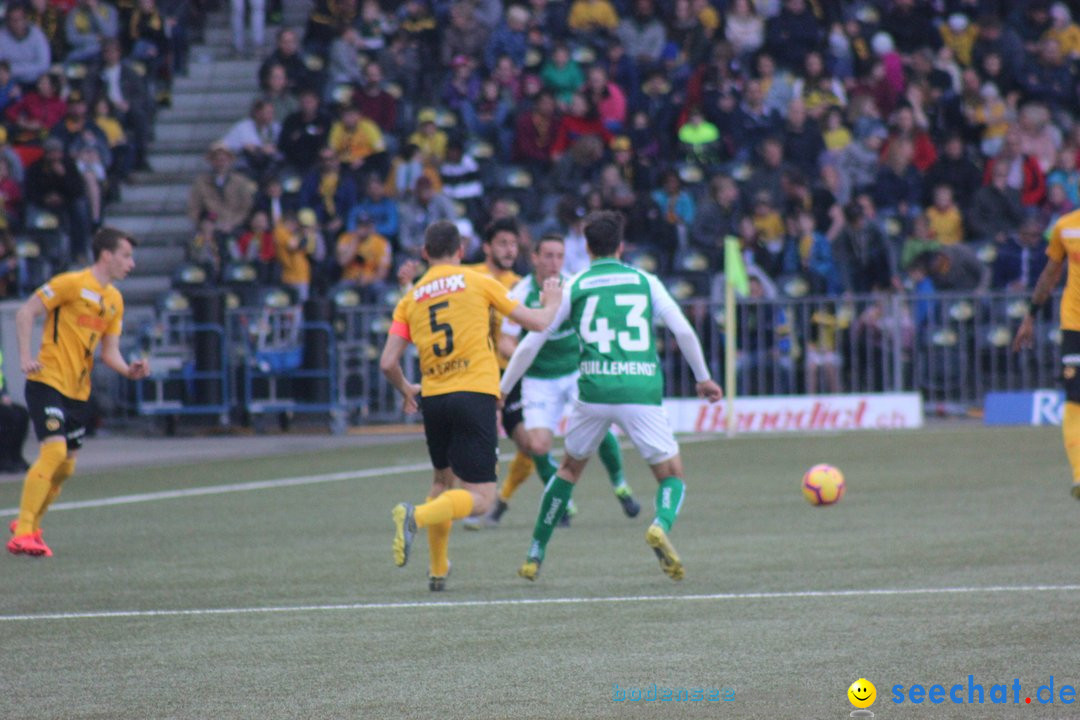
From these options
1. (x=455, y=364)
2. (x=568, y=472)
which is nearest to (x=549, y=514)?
(x=568, y=472)

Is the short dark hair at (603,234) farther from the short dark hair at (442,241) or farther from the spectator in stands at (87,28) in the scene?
the spectator in stands at (87,28)

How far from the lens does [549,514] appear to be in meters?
10.5

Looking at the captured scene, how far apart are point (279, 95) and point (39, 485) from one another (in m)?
15.4

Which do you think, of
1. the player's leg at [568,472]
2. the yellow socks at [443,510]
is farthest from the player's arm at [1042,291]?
the yellow socks at [443,510]

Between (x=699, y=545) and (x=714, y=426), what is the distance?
10772 mm

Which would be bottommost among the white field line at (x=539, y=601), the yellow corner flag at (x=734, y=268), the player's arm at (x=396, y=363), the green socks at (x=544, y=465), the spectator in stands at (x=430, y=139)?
the green socks at (x=544, y=465)

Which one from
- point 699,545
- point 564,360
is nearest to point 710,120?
point 564,360

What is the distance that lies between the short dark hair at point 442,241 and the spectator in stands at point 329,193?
1485 centimetres

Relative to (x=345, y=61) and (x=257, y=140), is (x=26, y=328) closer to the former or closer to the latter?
(x=257, y=140)

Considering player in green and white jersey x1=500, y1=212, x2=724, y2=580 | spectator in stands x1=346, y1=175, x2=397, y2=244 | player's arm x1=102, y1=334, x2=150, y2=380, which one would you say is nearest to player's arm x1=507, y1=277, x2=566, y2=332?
player in green and white jersey x1=500, y1=212, x2=724, y2=580

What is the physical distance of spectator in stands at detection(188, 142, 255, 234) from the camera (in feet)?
83.1

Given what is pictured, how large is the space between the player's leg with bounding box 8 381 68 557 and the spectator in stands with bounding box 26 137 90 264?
1299cm

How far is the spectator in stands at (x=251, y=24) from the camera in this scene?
97.2 ft

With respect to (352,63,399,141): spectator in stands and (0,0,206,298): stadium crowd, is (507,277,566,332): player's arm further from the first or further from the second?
(352,63,399,141): spectator in stands
